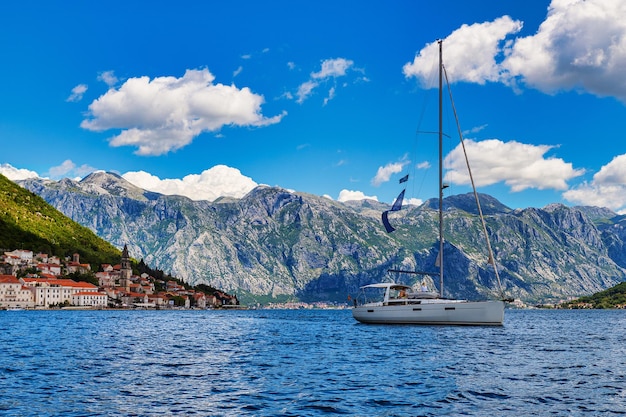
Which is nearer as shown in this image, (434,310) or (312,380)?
(312,380)

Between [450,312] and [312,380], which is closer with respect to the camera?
[312,380]

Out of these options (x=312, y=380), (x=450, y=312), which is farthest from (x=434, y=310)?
(x=312, y=380)

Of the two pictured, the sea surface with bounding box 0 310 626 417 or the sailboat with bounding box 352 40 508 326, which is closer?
the sea surface with bounding box 0 310 626 417

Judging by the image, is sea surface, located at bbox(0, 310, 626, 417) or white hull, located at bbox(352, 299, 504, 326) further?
white hull, located at bbox(352, 299, 504, 326)

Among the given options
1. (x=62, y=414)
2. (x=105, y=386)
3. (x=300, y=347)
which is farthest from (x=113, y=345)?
(x=62, y=414)

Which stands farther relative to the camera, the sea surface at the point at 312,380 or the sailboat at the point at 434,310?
the sailboat at the point at 434,310

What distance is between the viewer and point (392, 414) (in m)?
23.3

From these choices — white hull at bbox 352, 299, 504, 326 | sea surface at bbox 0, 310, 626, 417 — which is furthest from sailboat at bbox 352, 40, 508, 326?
sea surface at bbox 0, 310, 626, 417

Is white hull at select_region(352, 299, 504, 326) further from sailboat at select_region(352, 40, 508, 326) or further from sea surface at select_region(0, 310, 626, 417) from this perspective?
sea surface at select_region(0, 310, 626, 417)

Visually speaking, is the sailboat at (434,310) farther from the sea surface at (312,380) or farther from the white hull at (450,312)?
the sea surface at (312,380)

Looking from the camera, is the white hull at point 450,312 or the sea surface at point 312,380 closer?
the sea surface at point 312,380

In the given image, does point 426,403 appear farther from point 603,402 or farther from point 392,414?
point 603,402

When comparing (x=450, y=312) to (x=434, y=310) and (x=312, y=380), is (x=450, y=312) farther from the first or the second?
(x=312, y=380)

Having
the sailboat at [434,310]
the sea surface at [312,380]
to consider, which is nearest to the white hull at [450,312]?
the sailboat at [434,310]
